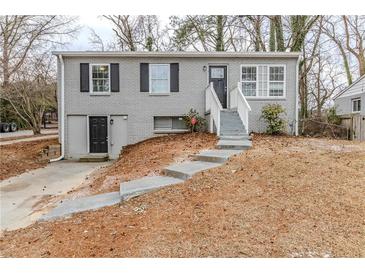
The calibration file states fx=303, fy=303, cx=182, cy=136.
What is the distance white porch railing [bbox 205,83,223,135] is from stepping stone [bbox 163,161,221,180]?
3.82 metres

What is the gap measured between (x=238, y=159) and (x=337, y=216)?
10.1 feet

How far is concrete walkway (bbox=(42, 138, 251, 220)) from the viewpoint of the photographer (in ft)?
16.6

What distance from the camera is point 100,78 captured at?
13.1 m

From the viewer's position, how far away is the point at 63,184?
8.50 m

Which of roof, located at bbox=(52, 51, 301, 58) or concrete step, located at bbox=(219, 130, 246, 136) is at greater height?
roof, located at bbox=(52, 51, 301, 58)

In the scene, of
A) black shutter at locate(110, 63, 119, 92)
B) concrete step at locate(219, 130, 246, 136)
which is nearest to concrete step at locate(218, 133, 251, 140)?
concrete step at locate(219, 130, 246, 136)

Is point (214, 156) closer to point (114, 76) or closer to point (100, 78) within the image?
point (114, 76)

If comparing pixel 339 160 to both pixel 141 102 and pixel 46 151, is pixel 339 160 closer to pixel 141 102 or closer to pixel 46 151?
pixel 141 102

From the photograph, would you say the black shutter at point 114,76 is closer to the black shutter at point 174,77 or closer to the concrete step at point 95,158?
the black shutter at point 174,77

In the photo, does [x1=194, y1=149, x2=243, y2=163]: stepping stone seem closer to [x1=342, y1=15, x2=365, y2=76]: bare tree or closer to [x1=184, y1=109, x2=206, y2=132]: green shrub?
[x1=184, y1=109, x2=206, y2=132]: green shrub

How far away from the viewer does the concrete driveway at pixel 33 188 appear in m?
5.55

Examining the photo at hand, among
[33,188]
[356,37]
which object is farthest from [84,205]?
[356,37]

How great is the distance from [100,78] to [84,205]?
8.98 meters
